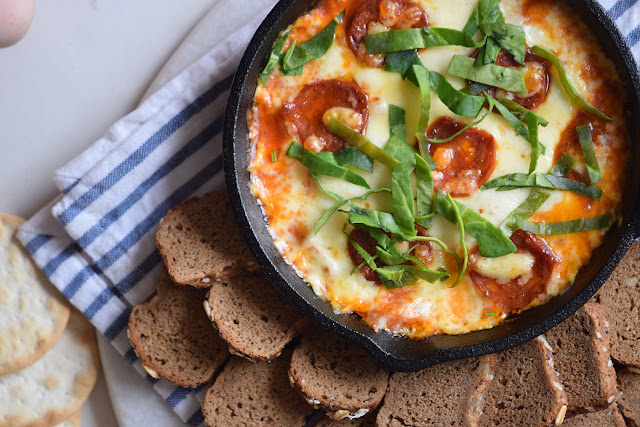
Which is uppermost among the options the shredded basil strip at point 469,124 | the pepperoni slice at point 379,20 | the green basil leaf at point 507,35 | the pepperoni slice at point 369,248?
the pepperoni slice at point 379,20

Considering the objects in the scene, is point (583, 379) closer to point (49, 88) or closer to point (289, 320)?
point (289, 320)

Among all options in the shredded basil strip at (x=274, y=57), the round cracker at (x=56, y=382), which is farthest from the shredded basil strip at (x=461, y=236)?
the round cracker at (x=56, y=382)

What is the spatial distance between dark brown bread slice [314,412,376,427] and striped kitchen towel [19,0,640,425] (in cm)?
69

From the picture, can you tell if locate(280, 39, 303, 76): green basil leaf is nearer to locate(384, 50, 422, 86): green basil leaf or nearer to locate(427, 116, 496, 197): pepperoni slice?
locate(384, 50, 422, 86): green basil leaf

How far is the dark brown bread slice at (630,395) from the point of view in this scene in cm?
319

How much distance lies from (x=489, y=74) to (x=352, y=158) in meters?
0.69

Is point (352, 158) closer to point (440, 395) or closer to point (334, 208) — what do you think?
point (334, 208)

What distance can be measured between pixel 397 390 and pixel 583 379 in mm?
914

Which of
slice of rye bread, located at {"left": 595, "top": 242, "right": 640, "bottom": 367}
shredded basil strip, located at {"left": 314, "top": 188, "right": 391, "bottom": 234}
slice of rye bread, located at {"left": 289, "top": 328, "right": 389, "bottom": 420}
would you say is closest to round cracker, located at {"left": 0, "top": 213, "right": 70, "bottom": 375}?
slice of rye bread, located at {"left": 289, "top": 328, "right": 389, "bottom": 420}

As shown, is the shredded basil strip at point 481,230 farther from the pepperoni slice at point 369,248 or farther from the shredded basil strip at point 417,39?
the shredded basil strip at point 417,39

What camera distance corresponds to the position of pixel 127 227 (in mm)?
3293

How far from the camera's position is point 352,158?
107 inches

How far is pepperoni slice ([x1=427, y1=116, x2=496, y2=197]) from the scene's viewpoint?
107 inches

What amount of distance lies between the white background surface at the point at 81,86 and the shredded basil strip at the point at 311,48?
0.91 meters
